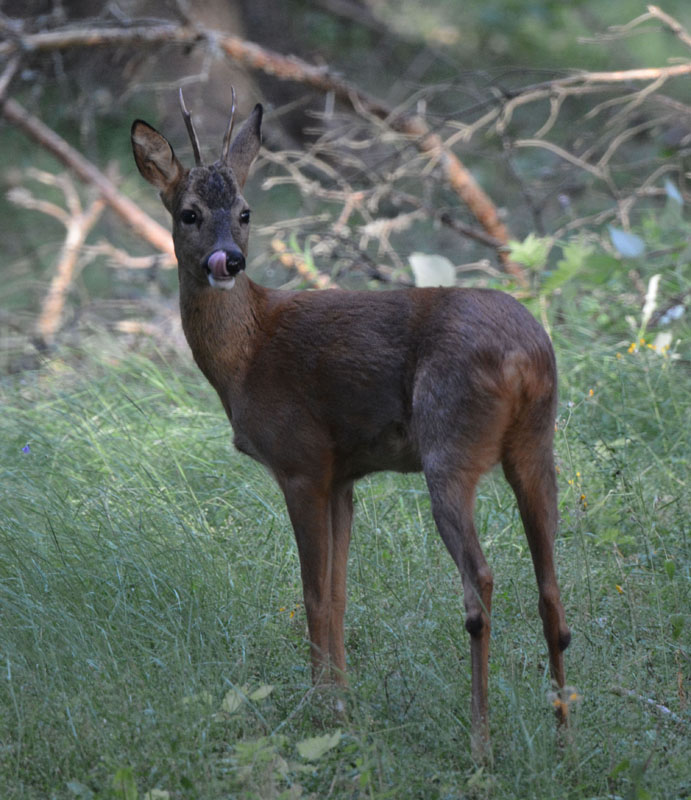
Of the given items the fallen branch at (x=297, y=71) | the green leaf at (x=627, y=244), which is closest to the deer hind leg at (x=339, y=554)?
the green leaf at (x=627, y=244)

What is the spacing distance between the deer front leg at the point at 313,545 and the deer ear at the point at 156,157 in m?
1.06

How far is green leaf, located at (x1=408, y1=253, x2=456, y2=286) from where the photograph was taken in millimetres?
5422

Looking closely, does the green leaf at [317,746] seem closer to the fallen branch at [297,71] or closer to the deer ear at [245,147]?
the deer ear at [245,147]

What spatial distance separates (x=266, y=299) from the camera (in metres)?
3.70

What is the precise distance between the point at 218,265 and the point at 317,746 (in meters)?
1.41

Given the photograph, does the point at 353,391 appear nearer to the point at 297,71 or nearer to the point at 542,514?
the point at 542,514

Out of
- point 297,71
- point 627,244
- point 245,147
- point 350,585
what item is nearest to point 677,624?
point 350,585

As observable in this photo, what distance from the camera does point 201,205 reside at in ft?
11.4

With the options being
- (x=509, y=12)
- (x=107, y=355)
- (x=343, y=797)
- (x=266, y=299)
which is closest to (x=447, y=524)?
(x=343, y=797)

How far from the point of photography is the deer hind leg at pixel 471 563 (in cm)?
294

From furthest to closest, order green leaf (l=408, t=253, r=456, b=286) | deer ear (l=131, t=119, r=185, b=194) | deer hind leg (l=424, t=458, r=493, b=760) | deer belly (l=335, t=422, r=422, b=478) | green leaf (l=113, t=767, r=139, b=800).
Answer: green leaf (l=408, t=253, r=456, b=286) → deer ear (l=131, t=119, r=185, b=194) → deer belly (l=335, t=422, r=422, b=478) → deer hind leg (l=424, t=458, r=493, b=760) → green leaf (l=113, t=767, r=139, b=800)

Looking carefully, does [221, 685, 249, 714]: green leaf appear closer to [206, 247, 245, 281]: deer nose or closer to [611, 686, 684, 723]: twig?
[611, 686, 684, 723]: twig

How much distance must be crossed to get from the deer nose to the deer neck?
18cm

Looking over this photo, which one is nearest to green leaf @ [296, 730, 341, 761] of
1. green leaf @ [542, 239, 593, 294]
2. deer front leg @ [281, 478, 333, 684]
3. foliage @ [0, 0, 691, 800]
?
foliage @ [0, 0, 691, 800]
